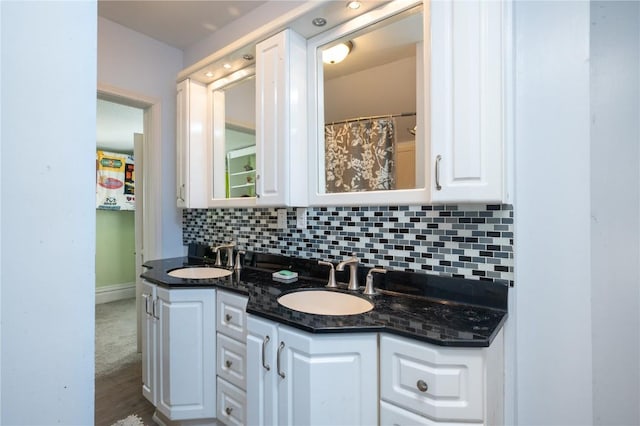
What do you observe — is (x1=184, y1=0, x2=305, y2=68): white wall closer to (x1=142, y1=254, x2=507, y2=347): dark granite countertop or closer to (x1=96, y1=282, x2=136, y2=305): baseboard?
(x1=142, y1=254, x2=507, y2=347): dark granite countertop

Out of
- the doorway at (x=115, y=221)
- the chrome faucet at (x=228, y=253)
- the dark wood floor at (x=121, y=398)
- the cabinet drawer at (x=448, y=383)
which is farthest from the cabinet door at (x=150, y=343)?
the doorway at (x=115, y=221)

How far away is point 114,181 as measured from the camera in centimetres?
414

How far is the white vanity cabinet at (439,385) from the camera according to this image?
2.78ft

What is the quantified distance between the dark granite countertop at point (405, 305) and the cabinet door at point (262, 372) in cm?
6

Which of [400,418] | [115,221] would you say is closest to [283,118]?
[400,418]

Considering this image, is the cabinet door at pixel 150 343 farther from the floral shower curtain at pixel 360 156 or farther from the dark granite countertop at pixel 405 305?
the floral shower curtain at pixel 360 156

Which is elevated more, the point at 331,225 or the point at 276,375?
the point at 331,225

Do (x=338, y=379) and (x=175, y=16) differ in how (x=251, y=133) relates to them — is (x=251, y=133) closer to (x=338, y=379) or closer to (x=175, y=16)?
(x=175, y=16)

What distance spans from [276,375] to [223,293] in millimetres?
540

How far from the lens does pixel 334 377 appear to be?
0.96m
